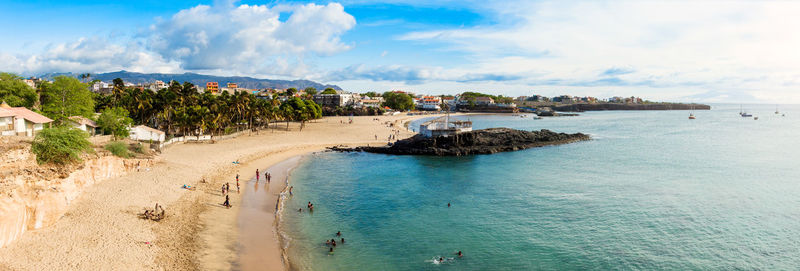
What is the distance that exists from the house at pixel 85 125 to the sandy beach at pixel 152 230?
1316 cm

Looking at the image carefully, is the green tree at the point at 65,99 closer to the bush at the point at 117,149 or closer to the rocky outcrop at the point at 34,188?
the bush at the point at 117,149

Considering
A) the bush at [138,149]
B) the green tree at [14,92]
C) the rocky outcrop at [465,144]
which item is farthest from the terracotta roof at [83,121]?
the rocky outcrop at [465,144]

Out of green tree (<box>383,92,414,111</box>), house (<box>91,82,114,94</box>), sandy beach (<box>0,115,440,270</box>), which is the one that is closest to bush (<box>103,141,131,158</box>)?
sandy beach (<box>0,115,440,270</box>)

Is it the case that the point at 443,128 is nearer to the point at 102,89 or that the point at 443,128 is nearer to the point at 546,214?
the point at 546,214

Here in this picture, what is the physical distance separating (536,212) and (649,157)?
121 ft

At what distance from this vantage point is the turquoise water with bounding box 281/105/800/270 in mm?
22000

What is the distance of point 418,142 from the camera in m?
60.3

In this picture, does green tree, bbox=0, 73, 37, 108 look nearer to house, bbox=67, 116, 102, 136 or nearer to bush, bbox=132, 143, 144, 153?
house, bbox=67, 116, 102, 136

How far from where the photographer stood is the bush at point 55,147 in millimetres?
25484

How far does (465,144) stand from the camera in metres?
61.1

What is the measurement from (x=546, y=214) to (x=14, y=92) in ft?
195

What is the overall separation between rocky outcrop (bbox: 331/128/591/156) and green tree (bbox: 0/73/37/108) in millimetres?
37290

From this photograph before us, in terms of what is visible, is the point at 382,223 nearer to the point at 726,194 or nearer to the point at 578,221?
the point at 578,221

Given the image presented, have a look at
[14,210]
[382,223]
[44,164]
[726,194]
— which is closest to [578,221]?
[382,223]
